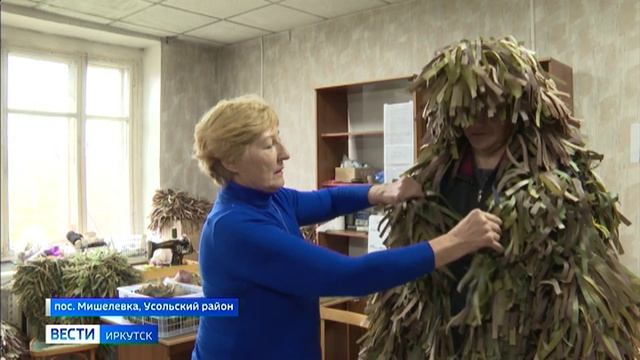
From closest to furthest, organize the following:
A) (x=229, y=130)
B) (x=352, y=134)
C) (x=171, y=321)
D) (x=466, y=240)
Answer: (x=466, y=240) → (x=229, y=130) → (x=171, y=321) → (x=352, y=134)

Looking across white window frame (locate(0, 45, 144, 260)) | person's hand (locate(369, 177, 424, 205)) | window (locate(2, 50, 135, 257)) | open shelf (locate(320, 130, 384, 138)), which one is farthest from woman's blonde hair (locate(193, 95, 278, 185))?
window (locate(2, 50, 135, 257))

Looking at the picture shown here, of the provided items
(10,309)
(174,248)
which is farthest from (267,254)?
(10,309)

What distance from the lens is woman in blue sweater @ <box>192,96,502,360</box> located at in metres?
1.09

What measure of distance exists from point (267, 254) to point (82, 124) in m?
3.96

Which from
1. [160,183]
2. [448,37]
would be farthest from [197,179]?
[448,37]

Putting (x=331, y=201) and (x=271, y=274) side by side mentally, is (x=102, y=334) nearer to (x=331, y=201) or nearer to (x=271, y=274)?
(x=331, y=201)

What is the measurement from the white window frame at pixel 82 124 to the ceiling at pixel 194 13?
17.9 inches

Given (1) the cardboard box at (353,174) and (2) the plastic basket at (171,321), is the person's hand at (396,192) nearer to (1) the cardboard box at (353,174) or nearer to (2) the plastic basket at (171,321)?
(2) the plastic basket at (171,321)

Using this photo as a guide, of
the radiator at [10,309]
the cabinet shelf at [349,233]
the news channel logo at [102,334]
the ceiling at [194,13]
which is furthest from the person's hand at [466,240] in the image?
the radiator at [10,309]

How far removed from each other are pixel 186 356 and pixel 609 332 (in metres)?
1.82

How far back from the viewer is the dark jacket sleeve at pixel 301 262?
3.55 ft

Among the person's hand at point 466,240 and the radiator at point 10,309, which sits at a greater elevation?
the person's hand at point 466,240

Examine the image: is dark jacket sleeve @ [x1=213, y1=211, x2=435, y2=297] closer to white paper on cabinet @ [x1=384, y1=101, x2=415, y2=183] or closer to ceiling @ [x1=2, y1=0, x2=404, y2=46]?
white paper on cabinet @ [x1=384, y1=101, x2=415, y2=183]

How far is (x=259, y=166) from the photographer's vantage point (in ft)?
4.35
